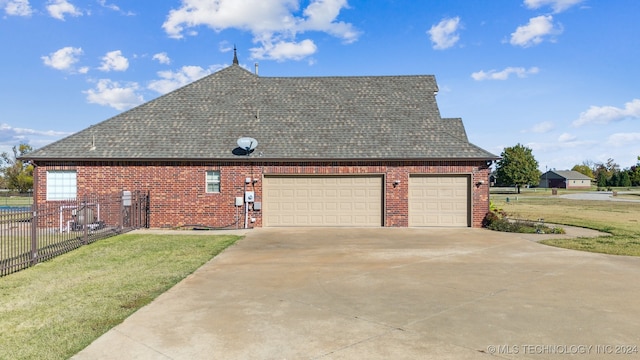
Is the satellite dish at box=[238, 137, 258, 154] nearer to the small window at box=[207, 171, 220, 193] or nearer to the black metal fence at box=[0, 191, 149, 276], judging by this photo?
the small window at box=[207, 171, 220, 193]

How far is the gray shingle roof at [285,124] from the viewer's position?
16859 millimetres

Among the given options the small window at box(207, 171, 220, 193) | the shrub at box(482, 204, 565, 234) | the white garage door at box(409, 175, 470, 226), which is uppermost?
the small window at box(207, 171, 220, 193)

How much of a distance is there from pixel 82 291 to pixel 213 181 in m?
10.2

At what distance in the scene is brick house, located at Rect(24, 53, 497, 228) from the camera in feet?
54.7

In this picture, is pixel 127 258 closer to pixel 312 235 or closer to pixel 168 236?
pixel 168 236

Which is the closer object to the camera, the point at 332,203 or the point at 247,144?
the point at 247,144

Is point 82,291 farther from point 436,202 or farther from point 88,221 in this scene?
point 436,202

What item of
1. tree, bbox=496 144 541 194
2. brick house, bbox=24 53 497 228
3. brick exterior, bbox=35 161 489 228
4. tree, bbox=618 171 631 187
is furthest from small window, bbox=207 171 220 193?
tree, bbox=618 171 631 187

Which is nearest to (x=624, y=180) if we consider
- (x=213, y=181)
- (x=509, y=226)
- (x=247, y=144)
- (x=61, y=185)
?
(x=509, y=226)

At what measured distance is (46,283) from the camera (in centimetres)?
753

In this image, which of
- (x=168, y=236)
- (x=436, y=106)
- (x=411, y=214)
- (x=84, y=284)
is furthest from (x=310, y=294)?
(x=436, y=106)

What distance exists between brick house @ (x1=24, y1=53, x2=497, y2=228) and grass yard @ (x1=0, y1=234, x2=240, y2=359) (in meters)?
4.94

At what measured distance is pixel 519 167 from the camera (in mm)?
64062

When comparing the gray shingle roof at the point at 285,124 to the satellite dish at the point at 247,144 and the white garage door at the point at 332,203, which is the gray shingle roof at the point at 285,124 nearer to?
the satellite dish at the point at 247,144
